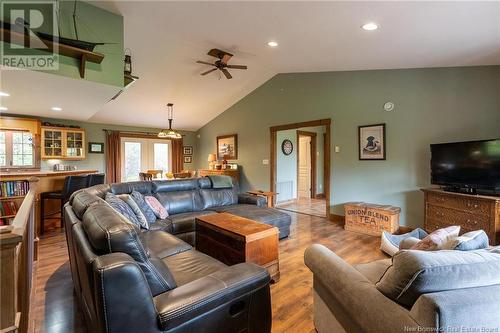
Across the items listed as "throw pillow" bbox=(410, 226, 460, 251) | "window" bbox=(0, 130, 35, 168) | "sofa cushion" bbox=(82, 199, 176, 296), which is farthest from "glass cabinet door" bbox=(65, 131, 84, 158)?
"throw pillow" bbox=(410, 226, 460, 251)

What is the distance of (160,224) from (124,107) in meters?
4.12

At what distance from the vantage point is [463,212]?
10.2 ft

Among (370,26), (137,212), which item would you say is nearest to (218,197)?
(137,212)

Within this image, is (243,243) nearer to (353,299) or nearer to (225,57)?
(353,299)

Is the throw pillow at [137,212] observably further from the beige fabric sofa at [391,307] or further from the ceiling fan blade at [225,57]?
the ceiling fan blade at [225,57]

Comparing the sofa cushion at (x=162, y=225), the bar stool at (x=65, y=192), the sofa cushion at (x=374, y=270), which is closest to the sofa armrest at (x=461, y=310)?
the sofa cushion at (x=374, y=270)

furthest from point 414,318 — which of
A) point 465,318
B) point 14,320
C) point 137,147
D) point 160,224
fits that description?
point 137,147

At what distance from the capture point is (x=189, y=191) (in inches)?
161

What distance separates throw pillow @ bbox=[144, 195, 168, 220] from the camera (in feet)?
10.8

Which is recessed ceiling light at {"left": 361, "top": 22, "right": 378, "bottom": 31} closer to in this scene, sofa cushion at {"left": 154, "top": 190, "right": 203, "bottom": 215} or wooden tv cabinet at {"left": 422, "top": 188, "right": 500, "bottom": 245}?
wooden tv cabinet at {"left": 422, "top": 188, "right": 500, "bottom": 245}

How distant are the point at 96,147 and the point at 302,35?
240 inches

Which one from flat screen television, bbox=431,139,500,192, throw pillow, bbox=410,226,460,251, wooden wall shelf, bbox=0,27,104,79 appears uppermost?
wooden wall shelf, bbox=0,27,104,79

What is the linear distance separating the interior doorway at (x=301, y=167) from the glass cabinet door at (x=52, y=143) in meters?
5.01

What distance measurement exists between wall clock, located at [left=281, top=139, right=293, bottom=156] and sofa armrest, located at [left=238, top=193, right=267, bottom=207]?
85.4 inches
